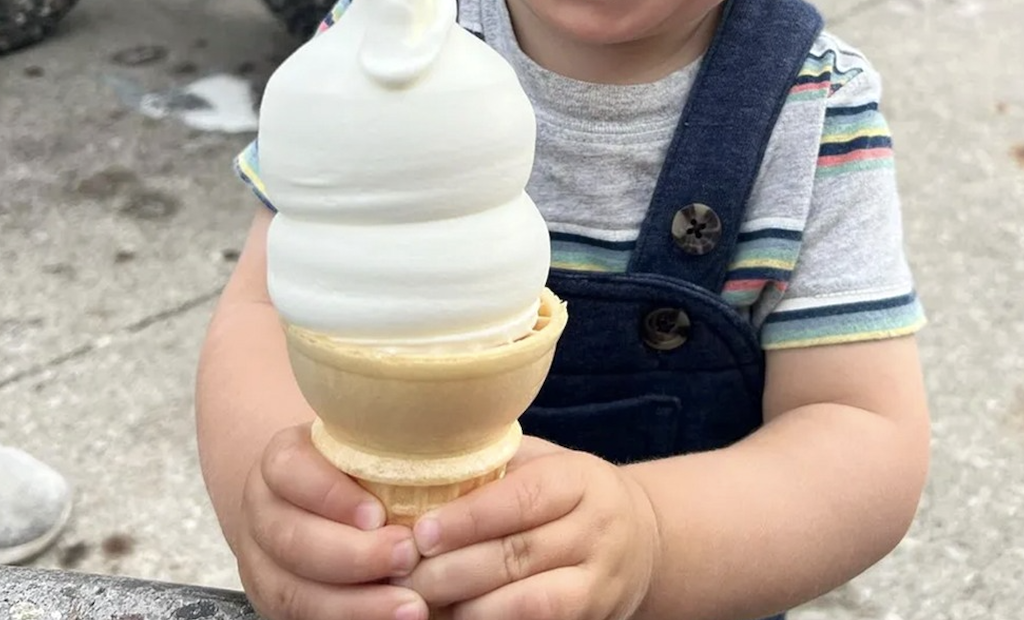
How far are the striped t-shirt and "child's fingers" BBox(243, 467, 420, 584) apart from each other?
0.56 metres

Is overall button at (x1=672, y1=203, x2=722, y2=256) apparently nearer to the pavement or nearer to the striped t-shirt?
the striped t-shirt

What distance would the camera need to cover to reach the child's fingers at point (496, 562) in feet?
2.26

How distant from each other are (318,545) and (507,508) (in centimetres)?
11

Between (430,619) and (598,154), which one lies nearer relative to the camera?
(430,619)

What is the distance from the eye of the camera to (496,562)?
0.71 meters

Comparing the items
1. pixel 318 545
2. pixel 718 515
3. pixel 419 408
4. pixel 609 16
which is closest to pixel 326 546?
pixel 318 545

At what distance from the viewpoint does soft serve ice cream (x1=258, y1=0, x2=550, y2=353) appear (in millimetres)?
635

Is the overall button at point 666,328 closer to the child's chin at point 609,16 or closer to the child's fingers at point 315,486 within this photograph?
the child's chin at point 609,16

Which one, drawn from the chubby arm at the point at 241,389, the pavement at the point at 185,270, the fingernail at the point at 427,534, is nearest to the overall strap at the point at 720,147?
the chubby arm at the point at 241,389

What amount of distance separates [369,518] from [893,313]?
0.67 metres

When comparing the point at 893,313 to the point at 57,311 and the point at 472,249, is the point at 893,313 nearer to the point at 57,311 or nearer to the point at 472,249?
the point at 472,249

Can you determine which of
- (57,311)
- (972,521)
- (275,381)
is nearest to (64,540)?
(57,311)

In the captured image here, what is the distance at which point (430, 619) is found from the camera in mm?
708

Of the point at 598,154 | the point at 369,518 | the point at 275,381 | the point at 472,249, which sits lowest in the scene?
the point at 275,381
